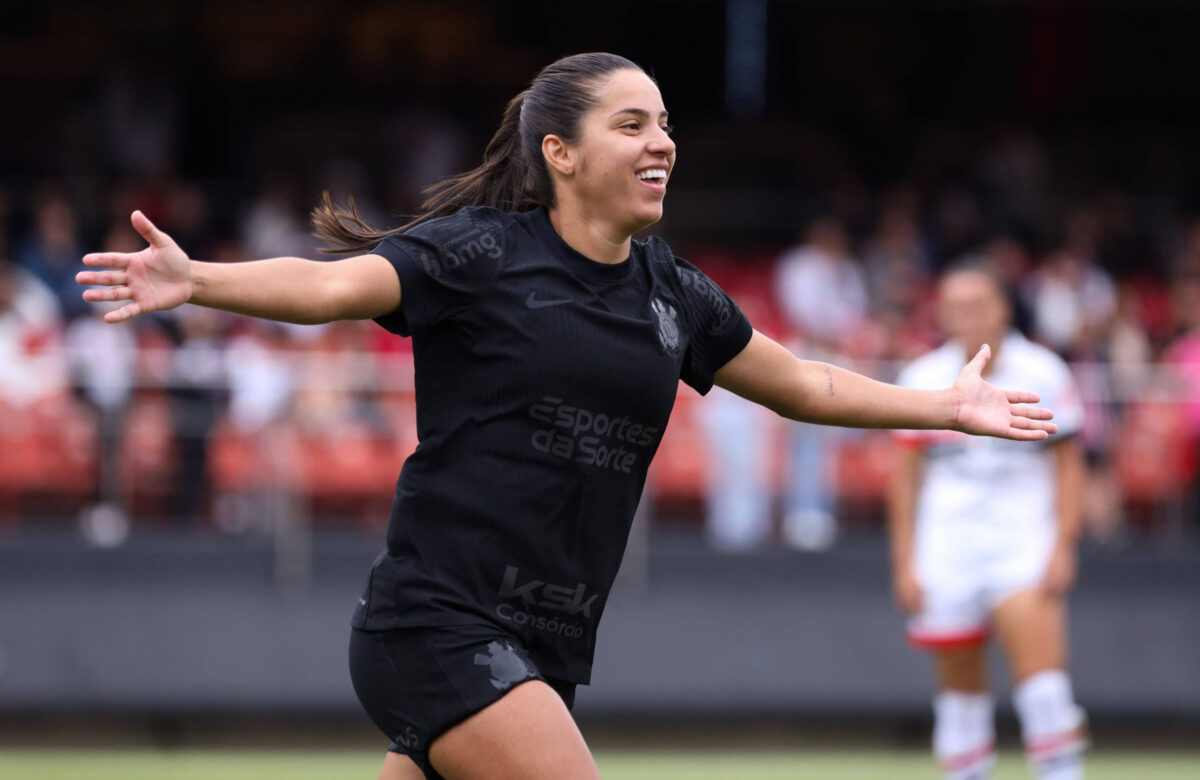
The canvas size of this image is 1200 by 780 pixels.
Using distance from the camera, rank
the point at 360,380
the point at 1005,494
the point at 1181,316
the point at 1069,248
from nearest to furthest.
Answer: the point at 1005,494 < the point at 360,380 < the point at 1181,316 < the point at 1069,248

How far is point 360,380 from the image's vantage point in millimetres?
9469

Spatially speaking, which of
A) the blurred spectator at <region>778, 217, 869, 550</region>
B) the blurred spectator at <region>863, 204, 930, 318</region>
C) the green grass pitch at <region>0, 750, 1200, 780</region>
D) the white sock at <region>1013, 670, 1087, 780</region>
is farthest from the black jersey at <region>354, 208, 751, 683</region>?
the blurred spectator at <region>863, 204, 930, 318</region>

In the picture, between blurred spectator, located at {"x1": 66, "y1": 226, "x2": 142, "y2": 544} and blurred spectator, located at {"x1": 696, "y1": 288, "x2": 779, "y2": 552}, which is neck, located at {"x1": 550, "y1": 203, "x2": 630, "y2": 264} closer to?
blurred spectator, located at {"x1": 696, "y1": 288, "x2": 779, "y2": 552}

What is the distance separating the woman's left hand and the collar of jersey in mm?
869

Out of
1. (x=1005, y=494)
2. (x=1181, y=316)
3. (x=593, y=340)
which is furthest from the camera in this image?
(x=1181, y=316)

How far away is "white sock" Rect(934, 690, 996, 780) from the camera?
668 cm

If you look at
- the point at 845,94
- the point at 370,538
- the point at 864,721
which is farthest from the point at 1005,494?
the point at 845,94

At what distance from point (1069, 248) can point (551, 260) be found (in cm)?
1033

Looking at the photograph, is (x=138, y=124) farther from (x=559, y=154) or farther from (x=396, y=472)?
(x=559, y=154)

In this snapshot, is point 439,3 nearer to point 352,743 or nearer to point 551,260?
point 352,743

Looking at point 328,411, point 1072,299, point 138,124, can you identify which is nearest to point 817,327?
point 1072,299

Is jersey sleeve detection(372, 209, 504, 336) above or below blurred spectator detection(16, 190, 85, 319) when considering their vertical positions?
below

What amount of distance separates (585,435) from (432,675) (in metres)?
0.59

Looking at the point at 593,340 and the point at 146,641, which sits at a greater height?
the point at 593,340
